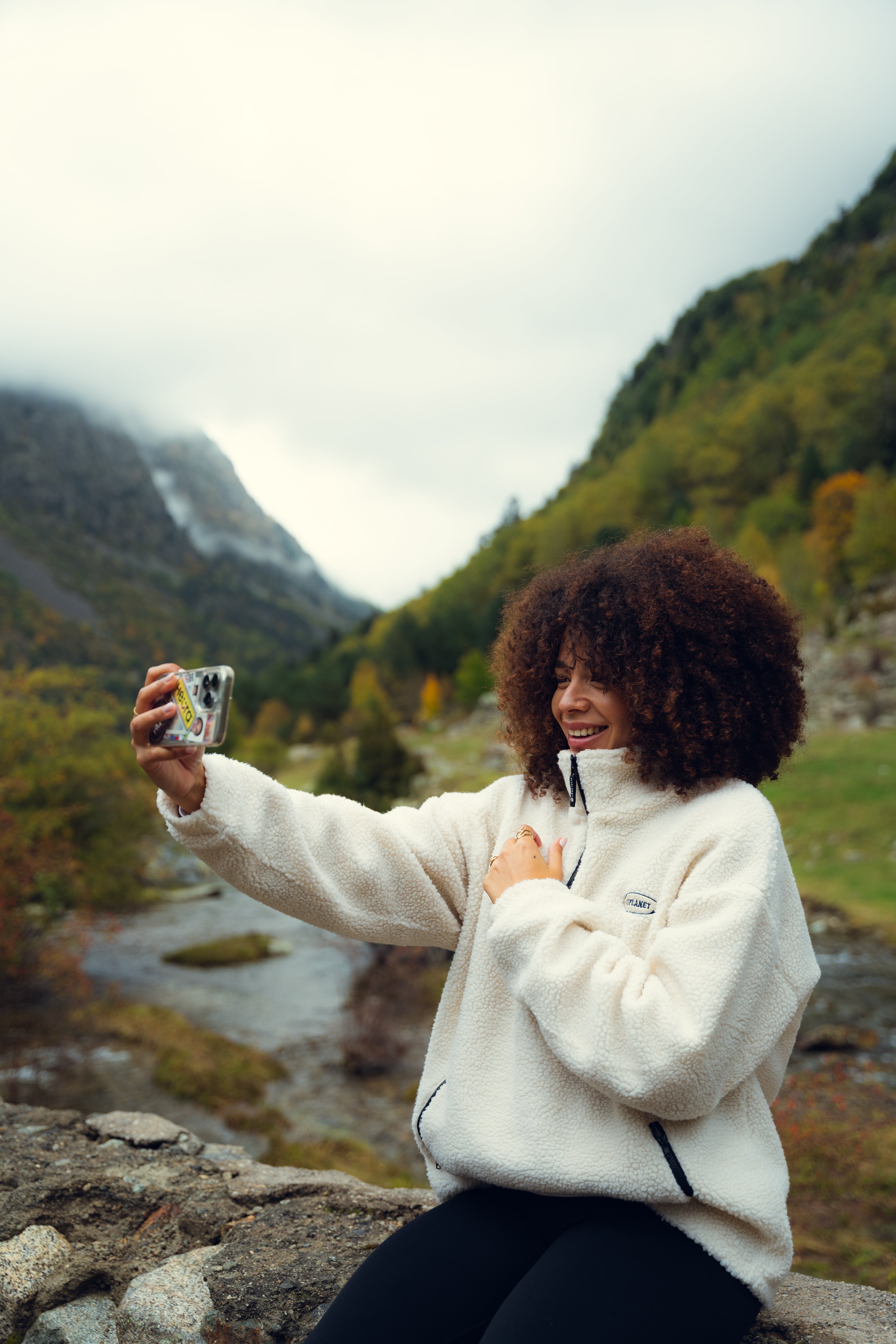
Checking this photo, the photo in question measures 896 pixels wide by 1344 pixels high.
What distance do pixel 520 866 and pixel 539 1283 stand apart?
798mm

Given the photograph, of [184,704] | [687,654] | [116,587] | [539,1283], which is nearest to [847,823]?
[687,654]

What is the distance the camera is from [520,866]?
187 centimetres

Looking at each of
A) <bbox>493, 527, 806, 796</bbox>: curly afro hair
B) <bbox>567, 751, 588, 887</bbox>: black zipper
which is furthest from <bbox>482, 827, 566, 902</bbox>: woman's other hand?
<bbox>493, 527, 806, 796</bbox>: curly afro hair

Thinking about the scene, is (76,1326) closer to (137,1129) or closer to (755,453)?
(137,1129)

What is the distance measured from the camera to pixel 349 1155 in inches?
344

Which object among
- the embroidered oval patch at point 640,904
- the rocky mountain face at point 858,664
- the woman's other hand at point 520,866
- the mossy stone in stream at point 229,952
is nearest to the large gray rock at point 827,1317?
the embroidered oval patch at point 640,904

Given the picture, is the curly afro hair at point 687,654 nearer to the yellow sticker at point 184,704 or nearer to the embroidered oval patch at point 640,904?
the embroidered oval patch at point 640,904

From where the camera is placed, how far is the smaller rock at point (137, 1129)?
3.14 meters

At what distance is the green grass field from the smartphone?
14.4 m

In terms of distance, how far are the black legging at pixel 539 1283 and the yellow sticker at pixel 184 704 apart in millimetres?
1276

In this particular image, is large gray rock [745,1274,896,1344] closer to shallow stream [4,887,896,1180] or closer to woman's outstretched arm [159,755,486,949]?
woman's outstretched arm [159,755,486,949]

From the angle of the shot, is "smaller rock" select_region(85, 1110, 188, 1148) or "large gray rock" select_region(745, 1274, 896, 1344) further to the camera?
"smaller rock" select_region(85, 1110, 188, 1148)

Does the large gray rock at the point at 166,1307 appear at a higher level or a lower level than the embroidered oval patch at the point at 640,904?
lower

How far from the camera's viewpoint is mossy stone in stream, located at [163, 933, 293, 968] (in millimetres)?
16906
